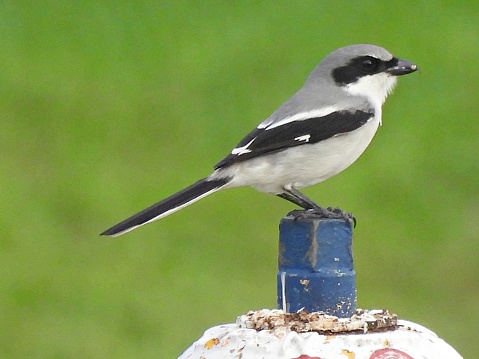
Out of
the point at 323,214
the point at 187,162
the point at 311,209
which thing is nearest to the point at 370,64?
the point at 311,209

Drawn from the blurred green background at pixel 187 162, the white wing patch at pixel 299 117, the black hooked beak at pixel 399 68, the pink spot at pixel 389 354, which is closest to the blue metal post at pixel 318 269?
the pink spot at pixel 389 354

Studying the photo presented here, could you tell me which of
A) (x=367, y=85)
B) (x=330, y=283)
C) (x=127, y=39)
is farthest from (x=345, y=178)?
(x=330, y=283)

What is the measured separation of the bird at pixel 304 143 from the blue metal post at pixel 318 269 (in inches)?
36.3

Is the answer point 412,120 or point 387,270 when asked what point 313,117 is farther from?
point 412,120

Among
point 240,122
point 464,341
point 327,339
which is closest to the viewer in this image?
point 327,339

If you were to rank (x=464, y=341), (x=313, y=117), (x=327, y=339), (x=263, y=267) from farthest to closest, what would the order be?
(x=263, y=267), (x=464, y=341), (x=313, y=117), (x=327, y=339)

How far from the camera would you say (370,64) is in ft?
17.3

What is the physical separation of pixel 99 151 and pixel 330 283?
8.29 m

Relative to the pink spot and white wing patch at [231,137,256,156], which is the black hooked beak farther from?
the pink spot

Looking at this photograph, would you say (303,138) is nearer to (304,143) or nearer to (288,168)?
(304,143)

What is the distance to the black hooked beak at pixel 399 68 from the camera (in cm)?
520

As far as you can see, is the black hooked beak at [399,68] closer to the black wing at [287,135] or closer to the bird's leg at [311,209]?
the black wing at [287,135]

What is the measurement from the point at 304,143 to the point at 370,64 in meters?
0.65

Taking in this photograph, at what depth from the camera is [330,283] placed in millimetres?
3641
